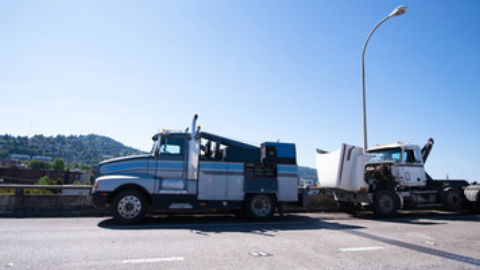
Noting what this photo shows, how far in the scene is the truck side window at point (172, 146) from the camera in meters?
9.73

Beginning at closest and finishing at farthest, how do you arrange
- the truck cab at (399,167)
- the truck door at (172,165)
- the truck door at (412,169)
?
the truck door at (172,165)
the truck cab at (399,167)
the truck door at (412,169)

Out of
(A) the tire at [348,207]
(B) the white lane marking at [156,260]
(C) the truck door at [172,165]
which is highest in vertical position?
(C) the truck door at [172,165]

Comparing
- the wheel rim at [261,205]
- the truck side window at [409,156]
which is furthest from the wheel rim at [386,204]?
the wheel rim at [261,205]

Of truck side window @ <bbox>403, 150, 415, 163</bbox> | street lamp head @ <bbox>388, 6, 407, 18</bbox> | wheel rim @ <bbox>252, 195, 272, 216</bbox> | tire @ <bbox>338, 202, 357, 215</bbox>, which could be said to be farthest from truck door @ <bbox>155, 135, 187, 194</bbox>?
street lamp head @ <bbox>388, 6, 407, 18</bbox>

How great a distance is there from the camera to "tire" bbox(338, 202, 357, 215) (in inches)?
520

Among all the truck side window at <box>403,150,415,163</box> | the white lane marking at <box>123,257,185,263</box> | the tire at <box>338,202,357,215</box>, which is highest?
the truck side window at <box>403,150,415,163</box>

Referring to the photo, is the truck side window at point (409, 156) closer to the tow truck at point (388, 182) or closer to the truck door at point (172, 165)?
the tow truck at point (388, 182)

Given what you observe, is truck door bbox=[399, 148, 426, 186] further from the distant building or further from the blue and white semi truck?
the distant building

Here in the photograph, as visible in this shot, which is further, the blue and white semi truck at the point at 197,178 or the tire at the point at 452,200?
the tire at the point at 452,200

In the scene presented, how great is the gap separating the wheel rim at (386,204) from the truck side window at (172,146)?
8069 mm

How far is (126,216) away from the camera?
28.6 ft

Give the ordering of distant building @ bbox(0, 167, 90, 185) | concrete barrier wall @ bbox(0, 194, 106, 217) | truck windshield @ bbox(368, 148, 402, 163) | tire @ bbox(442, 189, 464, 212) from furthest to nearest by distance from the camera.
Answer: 1. distant building @ bbox(0, 167, 90, 185)
2. tire @ bbox(442, 189, 464, 212)
3. truck windshield @ bbox(368, 148, 402, 163)
4. concrete barrier wall @ bbox(0, 194, 106, 217)

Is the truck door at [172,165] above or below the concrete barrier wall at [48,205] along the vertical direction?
above

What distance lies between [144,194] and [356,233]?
19.8 ft
